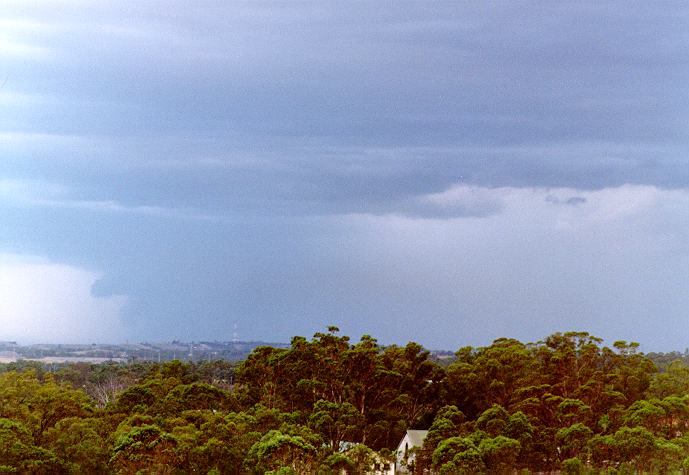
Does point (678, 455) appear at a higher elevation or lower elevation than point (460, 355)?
lower

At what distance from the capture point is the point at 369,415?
31844mm

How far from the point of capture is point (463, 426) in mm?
28953

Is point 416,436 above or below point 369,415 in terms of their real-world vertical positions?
below

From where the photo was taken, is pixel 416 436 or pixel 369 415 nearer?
pixel 416 436

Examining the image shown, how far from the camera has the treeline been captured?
25297mm

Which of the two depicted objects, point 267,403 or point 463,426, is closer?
point 463,426

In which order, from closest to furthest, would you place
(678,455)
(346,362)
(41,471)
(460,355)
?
(41,471) < (678,455) < (346,362) < (460,355)

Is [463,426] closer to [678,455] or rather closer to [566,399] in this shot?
[566,399]

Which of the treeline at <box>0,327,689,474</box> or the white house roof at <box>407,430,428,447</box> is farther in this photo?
the white house roof at <box>407,430,428,447</box>

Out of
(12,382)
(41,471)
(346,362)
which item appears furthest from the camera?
(346,362)

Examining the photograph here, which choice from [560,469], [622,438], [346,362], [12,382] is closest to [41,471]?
[12,382]

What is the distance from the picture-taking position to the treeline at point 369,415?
2530 centimetres

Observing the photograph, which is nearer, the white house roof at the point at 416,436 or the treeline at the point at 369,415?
the treeline at the point at 369,415

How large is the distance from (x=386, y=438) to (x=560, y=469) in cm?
604
